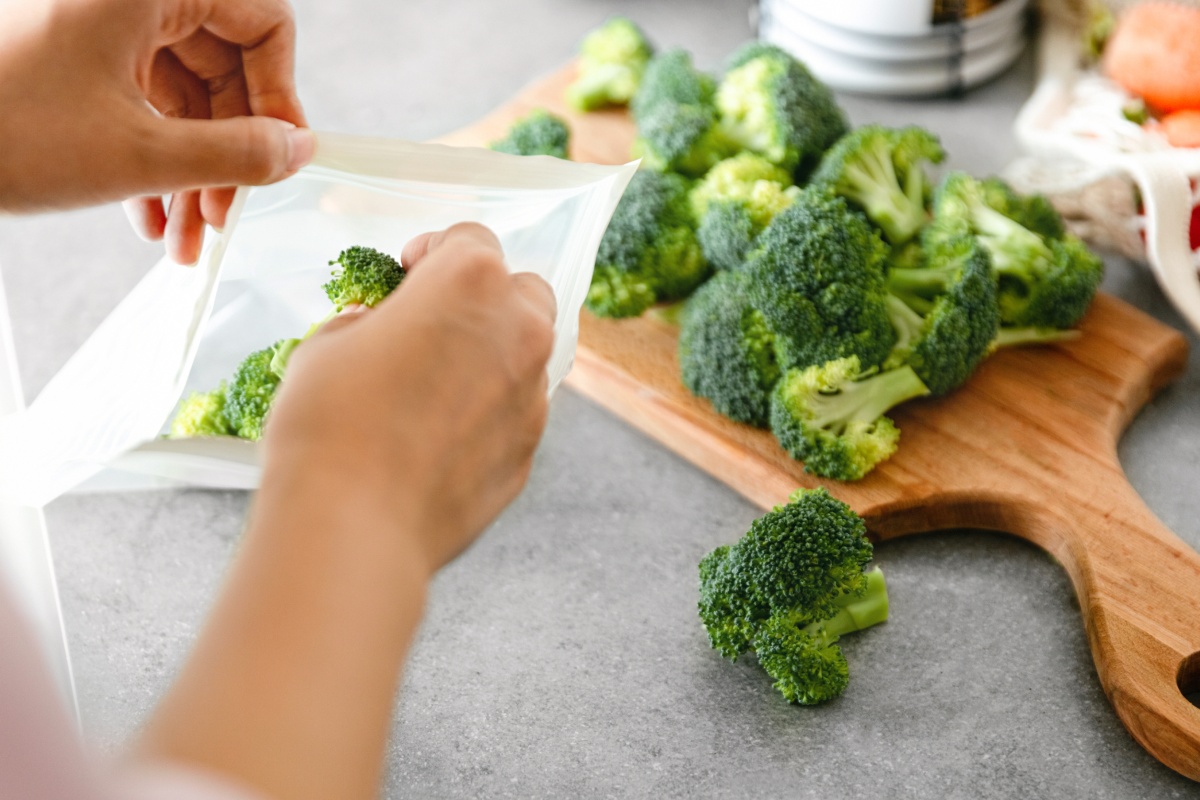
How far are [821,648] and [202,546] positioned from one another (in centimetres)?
68

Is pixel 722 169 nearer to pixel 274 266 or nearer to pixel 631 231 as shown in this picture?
pixel 631 231

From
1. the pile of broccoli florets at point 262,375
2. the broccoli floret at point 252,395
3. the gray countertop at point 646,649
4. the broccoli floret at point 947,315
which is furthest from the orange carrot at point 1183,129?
the broccoli floret at point 252,395

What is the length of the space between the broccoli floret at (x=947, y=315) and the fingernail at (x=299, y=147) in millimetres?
669

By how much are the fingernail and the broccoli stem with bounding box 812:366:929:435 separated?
0.60 metres

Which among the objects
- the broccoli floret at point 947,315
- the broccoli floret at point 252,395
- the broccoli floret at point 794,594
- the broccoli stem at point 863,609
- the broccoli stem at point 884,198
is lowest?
the broccoli stem at point 863,609

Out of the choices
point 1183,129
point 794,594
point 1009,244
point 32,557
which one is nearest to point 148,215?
point 32,557

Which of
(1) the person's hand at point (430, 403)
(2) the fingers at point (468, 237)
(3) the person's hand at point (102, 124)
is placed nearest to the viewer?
(1) the person's hand at point (430, 403)

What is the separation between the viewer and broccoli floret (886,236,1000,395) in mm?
1229

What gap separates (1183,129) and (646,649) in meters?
1.05

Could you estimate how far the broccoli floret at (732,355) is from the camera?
4.08ft

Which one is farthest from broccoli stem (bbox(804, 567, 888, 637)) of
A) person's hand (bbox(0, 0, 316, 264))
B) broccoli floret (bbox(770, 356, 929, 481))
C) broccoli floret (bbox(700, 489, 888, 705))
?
person's hand (bbox(0, 0, 316, 264))

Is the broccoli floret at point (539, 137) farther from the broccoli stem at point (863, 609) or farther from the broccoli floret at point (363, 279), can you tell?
the broccoli stem at point (863, 609)

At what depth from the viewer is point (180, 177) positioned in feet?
3.07

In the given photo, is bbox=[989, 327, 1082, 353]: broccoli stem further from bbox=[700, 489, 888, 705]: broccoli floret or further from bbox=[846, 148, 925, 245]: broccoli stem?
bbox=[700, 489, 888, 705]: broccoli floret
